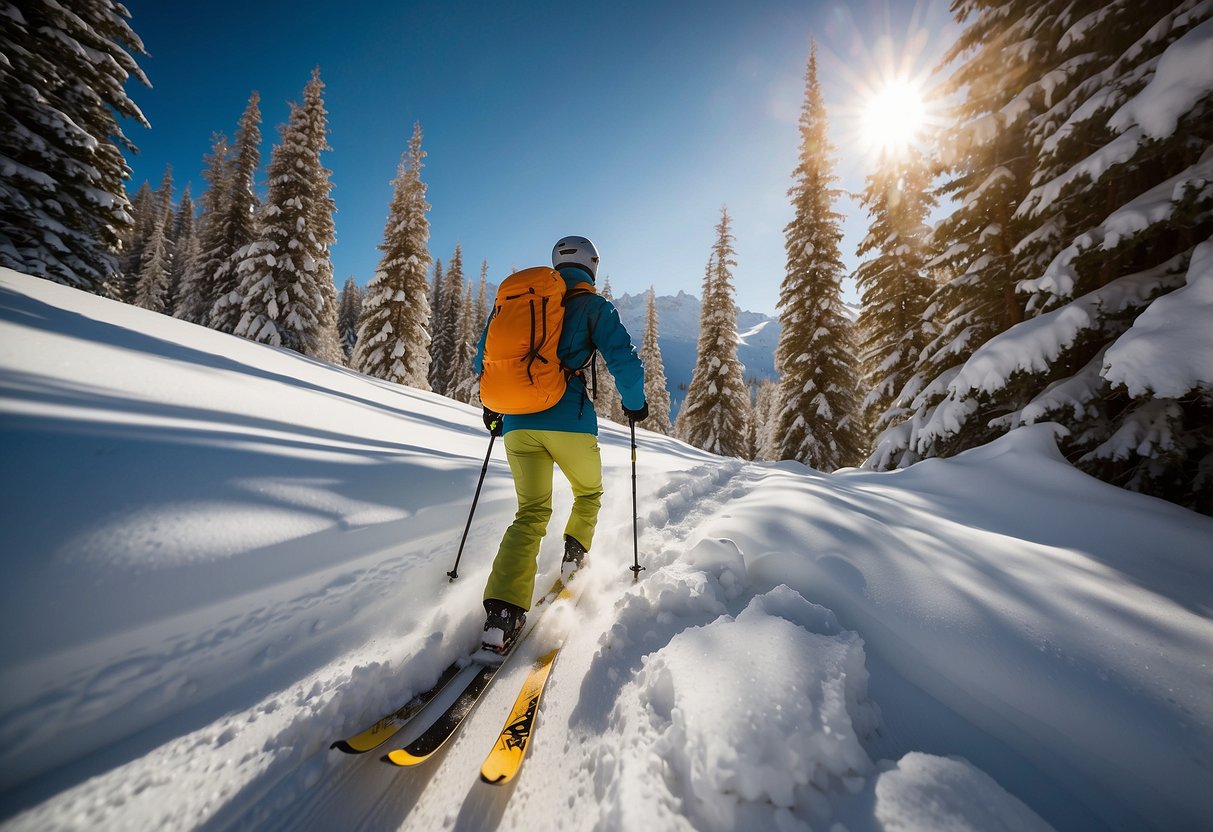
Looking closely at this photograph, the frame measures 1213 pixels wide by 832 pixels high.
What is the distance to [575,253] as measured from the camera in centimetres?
315

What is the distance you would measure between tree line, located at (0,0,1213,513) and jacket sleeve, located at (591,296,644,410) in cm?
371

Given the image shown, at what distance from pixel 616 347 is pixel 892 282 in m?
13.1

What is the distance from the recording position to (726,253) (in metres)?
22.0

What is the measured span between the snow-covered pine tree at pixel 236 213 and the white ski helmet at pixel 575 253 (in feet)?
71.4

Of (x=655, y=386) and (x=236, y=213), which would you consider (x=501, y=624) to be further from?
(x=236, y=213)

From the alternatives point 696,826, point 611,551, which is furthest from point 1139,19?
point 696,826

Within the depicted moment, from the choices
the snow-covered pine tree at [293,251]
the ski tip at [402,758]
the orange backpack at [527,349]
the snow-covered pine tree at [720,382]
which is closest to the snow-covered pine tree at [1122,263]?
the orange backpack at [527,349]

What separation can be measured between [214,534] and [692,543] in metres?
2.90

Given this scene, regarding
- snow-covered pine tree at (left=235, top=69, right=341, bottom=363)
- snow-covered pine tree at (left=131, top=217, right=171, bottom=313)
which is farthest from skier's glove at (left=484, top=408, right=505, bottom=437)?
snow-covered pine tree at (left=131, top=217, right=171, bottom=313)

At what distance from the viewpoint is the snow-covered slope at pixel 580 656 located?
4.21 ft

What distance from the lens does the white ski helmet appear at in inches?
123

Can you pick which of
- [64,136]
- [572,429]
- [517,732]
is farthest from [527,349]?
[64,136]

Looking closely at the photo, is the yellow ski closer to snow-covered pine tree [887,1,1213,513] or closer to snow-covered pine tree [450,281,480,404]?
snow-covered pine tree [887,1,1213,513]

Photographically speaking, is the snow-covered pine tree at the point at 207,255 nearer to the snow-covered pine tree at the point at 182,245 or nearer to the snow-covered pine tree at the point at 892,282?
the snow-covered pine tree at the point at 182,245
